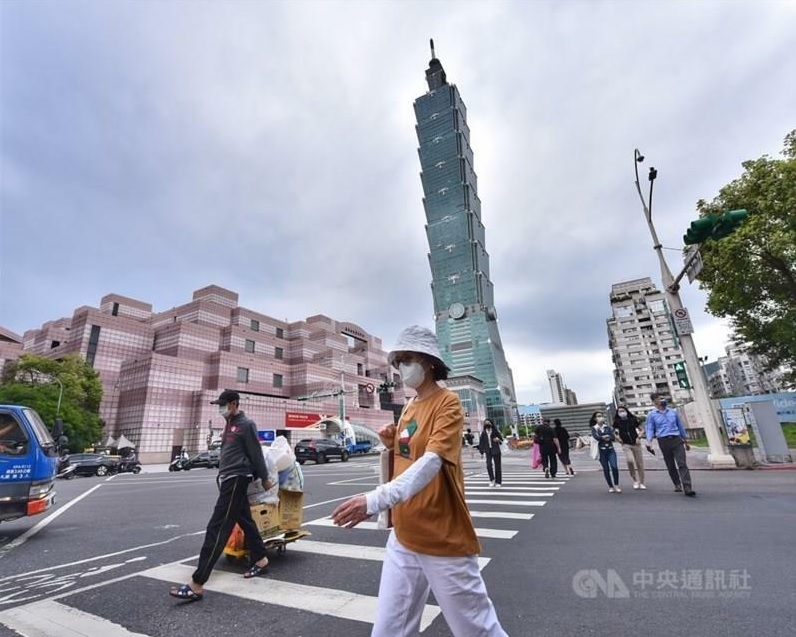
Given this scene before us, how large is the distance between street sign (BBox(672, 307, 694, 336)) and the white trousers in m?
14.4

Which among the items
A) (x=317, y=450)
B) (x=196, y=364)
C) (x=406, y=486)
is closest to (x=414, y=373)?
(x=406, y=486)

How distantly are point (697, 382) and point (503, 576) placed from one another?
12.4m

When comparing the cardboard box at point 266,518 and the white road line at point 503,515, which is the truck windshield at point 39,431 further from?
the white road line at point 503,515

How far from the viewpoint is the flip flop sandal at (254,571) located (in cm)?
411

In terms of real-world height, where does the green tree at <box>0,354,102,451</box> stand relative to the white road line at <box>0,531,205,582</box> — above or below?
above

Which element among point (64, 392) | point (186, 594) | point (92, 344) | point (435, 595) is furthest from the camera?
point (92, 344)

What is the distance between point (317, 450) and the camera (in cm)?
2872

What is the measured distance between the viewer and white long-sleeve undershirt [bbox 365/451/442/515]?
6.00 feet

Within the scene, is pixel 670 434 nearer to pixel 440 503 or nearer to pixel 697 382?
pixel 697 382

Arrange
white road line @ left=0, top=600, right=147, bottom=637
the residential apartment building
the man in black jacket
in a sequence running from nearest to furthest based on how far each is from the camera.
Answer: white road line @ left=0, top=600, right=147, bottom=637 < the man in black jacket < the residential apartment building

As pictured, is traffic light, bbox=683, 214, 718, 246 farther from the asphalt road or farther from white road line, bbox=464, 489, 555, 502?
white road line, bbox=464, 489, 555, 502

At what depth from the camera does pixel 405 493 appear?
72.7 inches

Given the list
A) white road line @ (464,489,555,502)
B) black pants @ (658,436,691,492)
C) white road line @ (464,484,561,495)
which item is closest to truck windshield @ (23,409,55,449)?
white road line @ (464,484,561,495)

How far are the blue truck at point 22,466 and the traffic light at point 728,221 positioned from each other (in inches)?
584
